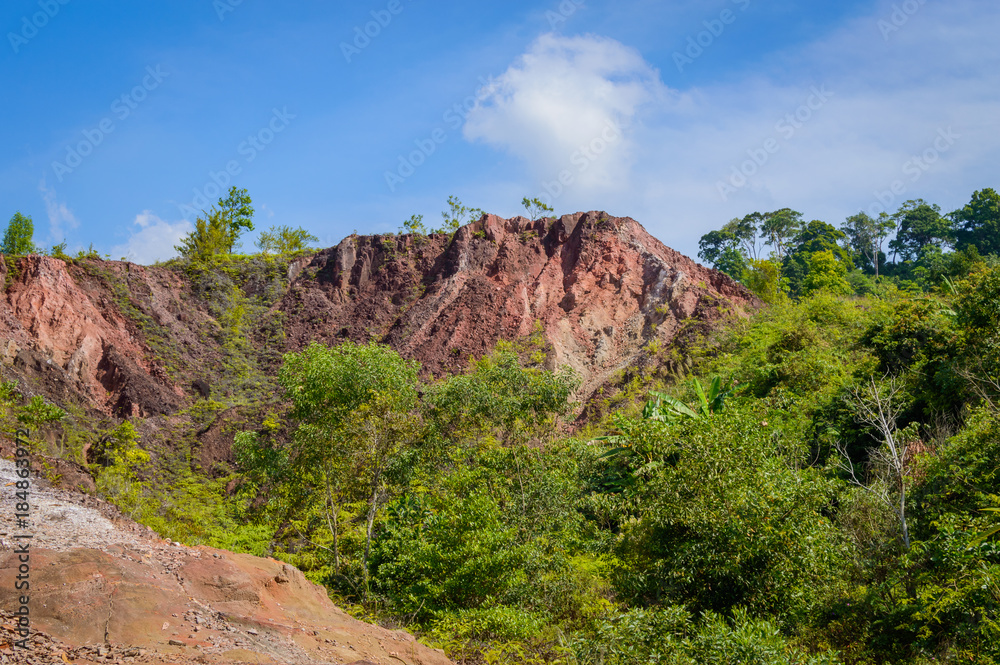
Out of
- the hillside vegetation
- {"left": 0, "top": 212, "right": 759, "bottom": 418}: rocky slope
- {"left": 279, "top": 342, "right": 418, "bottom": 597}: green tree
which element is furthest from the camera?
{"left": 0, "top": 212, "right": 759, "bottom": 418}: rocky slope

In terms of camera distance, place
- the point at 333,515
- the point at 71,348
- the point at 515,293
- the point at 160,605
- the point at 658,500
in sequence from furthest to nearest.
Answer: the point at 515,293, the point at 71,348, the point at 333,515, the point at 658,500, the point at 160,605

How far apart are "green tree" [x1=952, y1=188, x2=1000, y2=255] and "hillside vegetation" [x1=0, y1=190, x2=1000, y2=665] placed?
27827mm

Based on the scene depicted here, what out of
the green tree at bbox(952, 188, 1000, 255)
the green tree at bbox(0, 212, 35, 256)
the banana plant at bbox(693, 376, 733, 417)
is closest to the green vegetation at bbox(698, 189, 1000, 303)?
the green tree at bbox(952, 188, 1000, 255)

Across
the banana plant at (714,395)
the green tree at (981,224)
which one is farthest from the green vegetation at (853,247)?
the banana plant at (714,395)

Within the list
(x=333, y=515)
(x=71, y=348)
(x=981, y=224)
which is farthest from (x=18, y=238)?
(x=981, y=224)

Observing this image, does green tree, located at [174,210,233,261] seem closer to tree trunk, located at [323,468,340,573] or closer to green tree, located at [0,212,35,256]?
green tree, located at [0,212,35,256]

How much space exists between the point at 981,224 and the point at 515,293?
36655 millimetres

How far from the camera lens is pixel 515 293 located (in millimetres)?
41219

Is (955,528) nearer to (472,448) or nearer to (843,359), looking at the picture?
(472,448)

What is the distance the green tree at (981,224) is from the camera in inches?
1951

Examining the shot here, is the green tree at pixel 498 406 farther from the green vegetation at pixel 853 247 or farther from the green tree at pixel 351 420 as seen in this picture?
the green vegetation at pixel 853 247

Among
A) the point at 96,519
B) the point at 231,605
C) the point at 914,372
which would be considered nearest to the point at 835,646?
the point at 914,372

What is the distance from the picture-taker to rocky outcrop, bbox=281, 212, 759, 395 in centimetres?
3853

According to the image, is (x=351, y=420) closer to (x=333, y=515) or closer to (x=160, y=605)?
(x=333, y=515)
